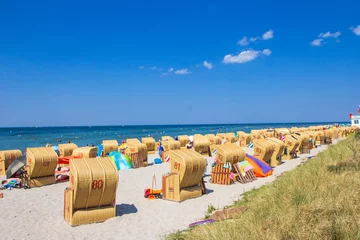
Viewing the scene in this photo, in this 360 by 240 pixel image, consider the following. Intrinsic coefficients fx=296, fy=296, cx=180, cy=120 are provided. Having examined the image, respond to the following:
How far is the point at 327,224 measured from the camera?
5148 millimetres

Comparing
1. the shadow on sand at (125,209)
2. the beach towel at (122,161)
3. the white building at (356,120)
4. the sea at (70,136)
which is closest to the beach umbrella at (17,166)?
the shadow on sand at (125,209)

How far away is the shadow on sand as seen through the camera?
10059mm

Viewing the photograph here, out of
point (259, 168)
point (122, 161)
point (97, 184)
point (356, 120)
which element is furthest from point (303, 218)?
point (356, 120)

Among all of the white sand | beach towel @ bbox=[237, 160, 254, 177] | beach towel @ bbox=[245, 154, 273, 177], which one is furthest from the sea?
beach towel @ bbox=[237, 160, 254, 177]

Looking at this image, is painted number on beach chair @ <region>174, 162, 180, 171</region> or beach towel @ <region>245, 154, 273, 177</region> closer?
painted number on beach chair @ <region>174, 162, 180, 171</region>

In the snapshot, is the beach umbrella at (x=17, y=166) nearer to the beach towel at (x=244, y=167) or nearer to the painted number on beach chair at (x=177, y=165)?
the painted number on beach chair at (x=177, y=165)

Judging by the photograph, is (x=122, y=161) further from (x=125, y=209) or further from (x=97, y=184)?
(x=97, y=184)

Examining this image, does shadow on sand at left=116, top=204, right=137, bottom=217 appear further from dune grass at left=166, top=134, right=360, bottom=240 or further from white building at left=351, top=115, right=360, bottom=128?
white building at left=351, top=115, right=360, bottom=128

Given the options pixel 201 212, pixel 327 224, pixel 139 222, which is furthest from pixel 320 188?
pixel 139 222

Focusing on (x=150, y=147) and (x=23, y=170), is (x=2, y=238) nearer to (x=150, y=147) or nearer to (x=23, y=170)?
(x=23, y=170)

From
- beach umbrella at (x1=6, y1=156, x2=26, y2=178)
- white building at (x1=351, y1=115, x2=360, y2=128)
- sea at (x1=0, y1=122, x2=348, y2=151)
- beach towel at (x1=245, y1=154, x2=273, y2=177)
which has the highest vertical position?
white building at (x1=351, y1=115, x2=360, y2=128)

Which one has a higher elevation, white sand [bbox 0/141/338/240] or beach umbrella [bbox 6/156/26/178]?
beach umbrella [bbox 6/156/26/178]

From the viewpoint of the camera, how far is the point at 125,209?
10531mm

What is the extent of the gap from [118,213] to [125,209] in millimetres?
564
